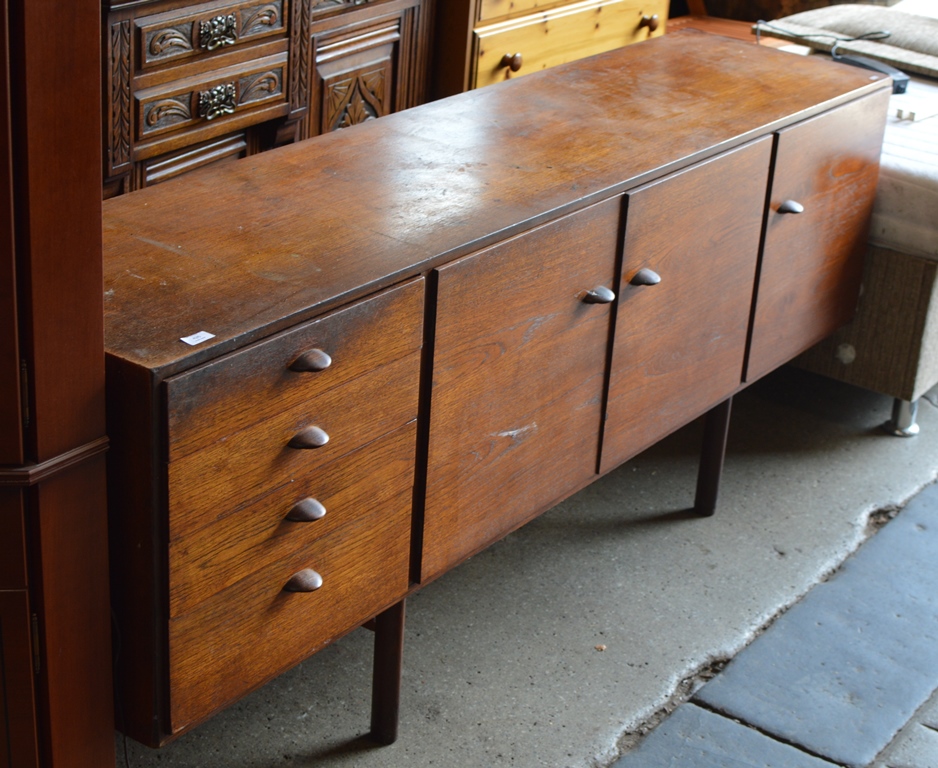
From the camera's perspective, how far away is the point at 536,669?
214 centimetres

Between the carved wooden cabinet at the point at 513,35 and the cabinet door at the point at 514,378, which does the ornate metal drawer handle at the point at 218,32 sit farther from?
the cabinet door at the point at 514,378

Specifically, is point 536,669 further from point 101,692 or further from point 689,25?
point 689,25

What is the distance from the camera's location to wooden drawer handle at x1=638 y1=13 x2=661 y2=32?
356cm

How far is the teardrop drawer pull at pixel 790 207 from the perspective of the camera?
2270mm

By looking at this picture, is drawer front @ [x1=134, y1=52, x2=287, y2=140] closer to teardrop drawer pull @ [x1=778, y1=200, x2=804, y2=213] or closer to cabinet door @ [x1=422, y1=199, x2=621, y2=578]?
cabinet door @ [x1=422, y1=199, x2=621, y2=578]

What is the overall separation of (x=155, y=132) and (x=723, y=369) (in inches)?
43.4

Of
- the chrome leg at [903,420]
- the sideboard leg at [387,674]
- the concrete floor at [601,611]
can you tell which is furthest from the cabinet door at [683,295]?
the chrome leg at [903,420]

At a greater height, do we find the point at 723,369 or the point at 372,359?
the point at 372,359

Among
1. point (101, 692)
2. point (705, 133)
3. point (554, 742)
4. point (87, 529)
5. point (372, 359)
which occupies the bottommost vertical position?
point (554, 742)

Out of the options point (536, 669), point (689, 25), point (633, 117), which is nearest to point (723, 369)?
point (633, 117)

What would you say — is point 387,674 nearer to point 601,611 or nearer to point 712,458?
point 601,611

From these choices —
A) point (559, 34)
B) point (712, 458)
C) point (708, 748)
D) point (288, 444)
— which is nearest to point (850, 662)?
point (708, 748)

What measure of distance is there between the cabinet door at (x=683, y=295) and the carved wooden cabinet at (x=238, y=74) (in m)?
0.92

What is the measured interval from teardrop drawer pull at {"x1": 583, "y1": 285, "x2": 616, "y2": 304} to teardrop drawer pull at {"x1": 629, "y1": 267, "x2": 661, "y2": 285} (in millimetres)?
68
